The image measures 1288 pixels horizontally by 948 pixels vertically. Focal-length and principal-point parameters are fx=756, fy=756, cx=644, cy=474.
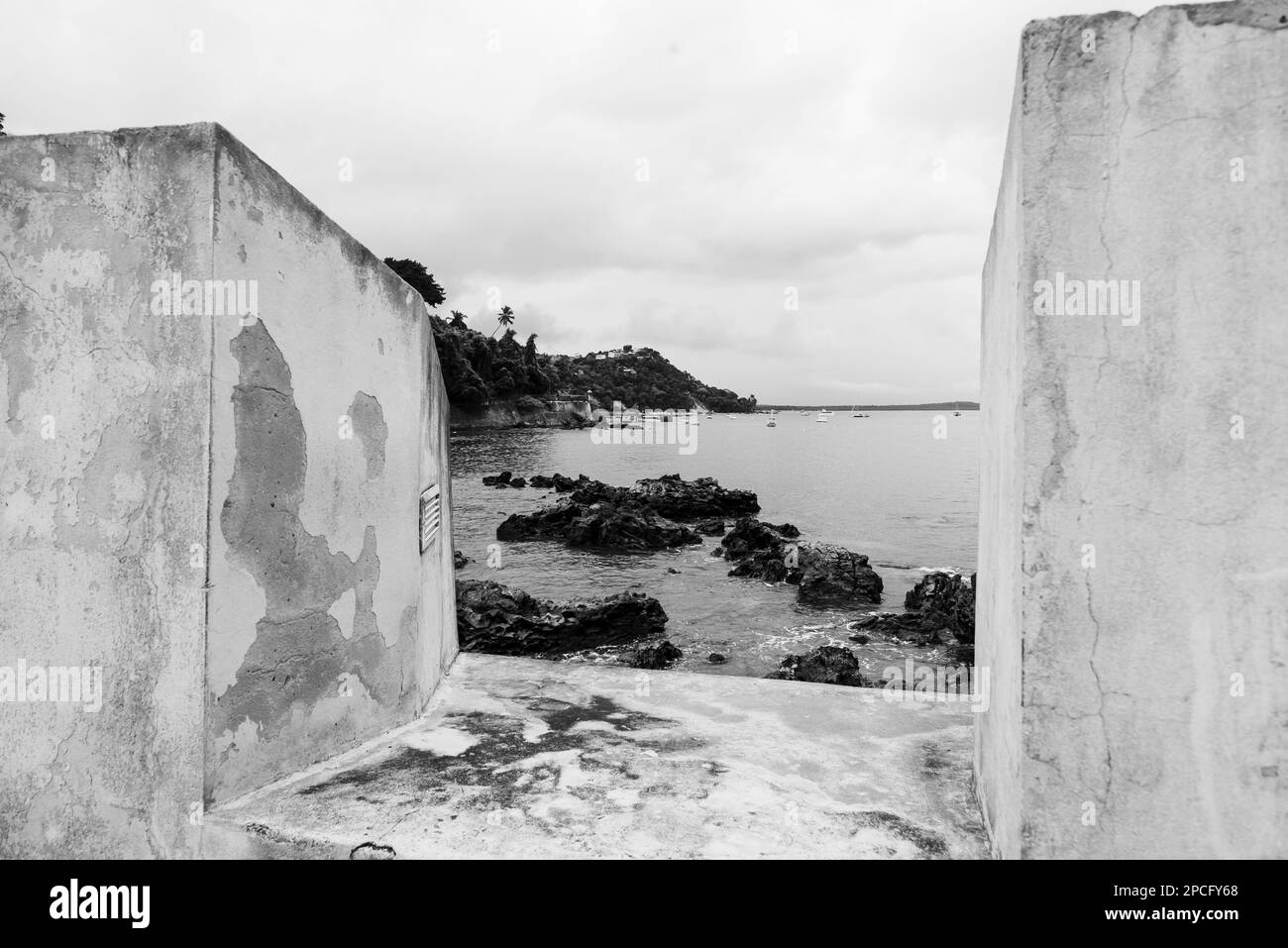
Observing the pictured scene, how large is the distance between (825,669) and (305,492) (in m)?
8.39

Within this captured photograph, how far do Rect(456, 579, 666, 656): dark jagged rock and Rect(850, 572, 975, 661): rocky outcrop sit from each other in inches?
152

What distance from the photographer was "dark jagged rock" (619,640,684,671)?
450 inches

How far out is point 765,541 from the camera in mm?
21516

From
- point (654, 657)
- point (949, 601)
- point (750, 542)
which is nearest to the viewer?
point (654, 657)

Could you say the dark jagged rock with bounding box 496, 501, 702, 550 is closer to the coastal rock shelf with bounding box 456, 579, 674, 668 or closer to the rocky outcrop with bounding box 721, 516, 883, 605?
the rocky outcrop with bounding box 721, 516, 883, 605

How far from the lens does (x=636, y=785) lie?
318 cm

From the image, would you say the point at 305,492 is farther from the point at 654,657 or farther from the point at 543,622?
the point at 543,622

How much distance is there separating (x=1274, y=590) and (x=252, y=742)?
3.44 metres

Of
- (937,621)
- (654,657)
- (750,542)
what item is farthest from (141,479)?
(750,542)

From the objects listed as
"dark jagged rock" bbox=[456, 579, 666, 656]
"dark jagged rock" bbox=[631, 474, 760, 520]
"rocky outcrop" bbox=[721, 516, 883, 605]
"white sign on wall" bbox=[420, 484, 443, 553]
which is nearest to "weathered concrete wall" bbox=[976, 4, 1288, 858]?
"white sign on wall" bbox=[420, 484, 443, 553]

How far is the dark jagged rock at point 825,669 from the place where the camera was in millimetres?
9938

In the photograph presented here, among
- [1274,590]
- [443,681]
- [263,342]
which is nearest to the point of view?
[1274,590]
